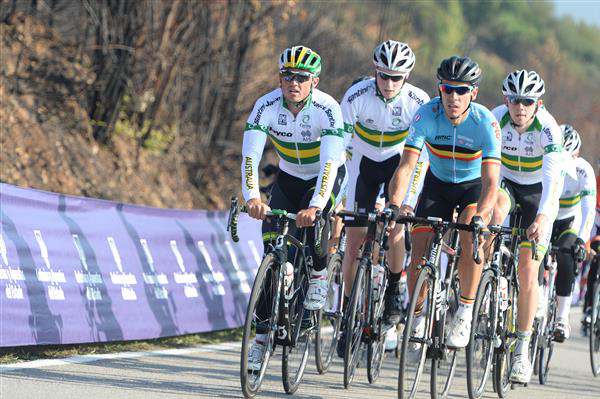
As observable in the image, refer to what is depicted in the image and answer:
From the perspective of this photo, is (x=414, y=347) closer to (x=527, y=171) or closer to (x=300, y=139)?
(x=300, y=139)

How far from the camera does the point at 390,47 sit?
31.6 feet

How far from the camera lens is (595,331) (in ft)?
40.4

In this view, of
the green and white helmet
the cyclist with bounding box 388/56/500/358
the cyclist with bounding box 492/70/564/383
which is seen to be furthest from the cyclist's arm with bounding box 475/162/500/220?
the green and white helmet

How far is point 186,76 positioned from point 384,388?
10.9 metres

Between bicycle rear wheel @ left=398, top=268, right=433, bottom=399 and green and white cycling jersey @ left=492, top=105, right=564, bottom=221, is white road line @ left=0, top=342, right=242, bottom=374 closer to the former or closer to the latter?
bicycle rear wheel @ left=398, top=268, right=433, bottom=399

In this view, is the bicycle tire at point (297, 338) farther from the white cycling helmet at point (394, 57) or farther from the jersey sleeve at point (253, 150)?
the white cycling helmet at point (394, 57)

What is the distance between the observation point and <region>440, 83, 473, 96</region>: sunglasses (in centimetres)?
855

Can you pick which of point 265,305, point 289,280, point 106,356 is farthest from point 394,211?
point 106,356

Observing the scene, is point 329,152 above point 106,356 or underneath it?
above

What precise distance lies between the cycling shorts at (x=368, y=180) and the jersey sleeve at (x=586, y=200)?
95.9 inches

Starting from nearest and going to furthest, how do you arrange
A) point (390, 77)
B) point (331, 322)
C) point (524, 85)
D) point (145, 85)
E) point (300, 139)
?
point (300, 139) → point (524, 85) → point (331, 322) → point (390, 77) → point (145, 85)

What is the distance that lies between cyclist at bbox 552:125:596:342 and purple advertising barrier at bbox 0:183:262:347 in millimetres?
3434

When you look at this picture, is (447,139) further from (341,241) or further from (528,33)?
(528,33)

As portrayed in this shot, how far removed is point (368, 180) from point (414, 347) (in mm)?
2723
